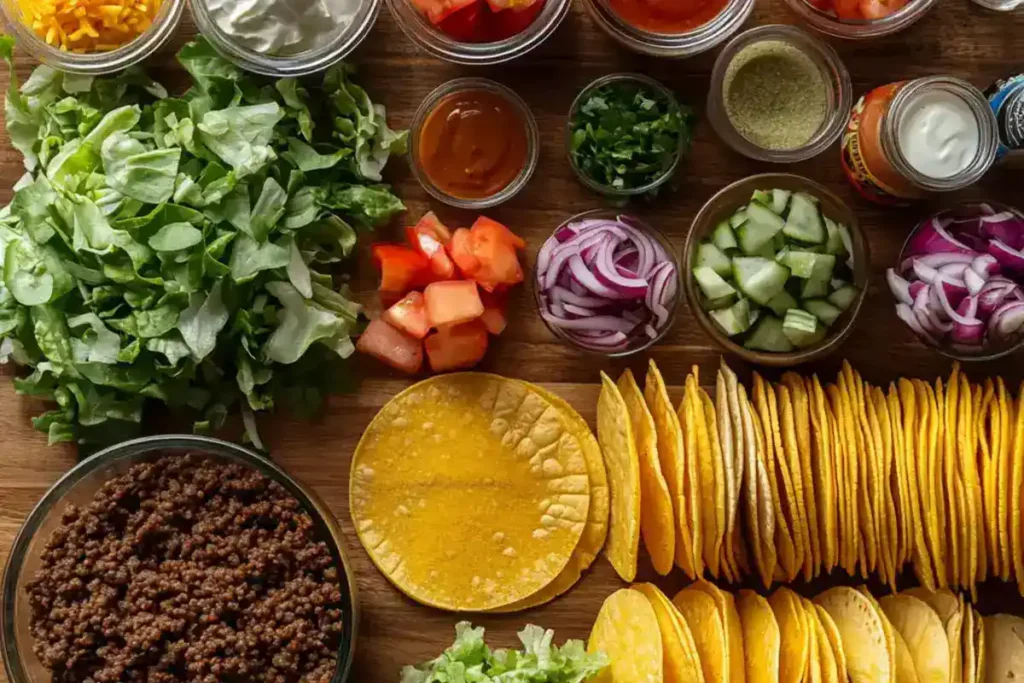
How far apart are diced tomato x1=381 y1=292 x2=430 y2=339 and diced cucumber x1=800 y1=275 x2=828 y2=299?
87 cm

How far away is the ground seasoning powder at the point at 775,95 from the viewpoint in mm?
2236

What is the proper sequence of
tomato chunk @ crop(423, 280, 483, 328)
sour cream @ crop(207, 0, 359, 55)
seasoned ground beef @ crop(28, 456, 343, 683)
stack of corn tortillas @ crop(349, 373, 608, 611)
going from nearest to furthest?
seasoned ground beef @ crop(28, 456, 343, 683) < sour cream @ crop(207, 0, 359, 55) < tomato chunk @ crop(423, 280, 483, 328) < stack of corn tortillas @ crop(349, 373, 608, 611)

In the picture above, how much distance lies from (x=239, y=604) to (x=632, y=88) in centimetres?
149

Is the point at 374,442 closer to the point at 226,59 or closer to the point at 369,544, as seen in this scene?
the point at 369,544

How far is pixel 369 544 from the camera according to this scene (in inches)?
89.9

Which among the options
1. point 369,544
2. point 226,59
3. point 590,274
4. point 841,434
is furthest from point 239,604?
point 841,434

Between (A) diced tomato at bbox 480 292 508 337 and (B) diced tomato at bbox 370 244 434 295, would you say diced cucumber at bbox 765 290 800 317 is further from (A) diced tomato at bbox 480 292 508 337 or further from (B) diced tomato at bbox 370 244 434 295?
(B) diced tomato at bbox 370 244 434 295

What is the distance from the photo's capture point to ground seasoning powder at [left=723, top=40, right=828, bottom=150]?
7.34 feet

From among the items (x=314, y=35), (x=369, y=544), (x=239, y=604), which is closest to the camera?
(x=239, y=604)

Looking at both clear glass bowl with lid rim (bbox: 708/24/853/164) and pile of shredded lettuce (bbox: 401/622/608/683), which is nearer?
pile of shredded lettuce (bbox: 401/622/608/683)

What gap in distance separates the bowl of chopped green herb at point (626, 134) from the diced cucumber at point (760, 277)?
0.94 feet

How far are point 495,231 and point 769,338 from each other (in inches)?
27.0

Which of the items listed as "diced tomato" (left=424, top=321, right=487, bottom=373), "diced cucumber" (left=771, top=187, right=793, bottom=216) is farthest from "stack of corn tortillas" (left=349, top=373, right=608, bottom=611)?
"diced cucumber" (left=771, top=187, right=793, bottom=216)

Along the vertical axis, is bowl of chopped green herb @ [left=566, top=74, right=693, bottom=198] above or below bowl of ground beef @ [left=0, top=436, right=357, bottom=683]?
above
